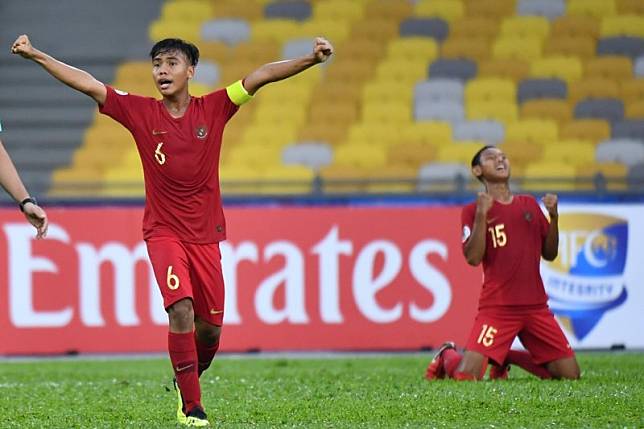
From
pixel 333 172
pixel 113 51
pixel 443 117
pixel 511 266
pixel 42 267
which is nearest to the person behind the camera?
pixel 511 266

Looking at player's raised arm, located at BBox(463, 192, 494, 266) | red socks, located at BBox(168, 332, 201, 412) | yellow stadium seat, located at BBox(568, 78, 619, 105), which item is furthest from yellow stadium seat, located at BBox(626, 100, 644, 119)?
red socks, located at BBox(168, 332, 201, 412)

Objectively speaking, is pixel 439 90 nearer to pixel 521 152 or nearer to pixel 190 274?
pixel 521 152

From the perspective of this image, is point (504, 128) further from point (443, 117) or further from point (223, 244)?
point (223, 244)

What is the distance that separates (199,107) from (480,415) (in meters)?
2.37

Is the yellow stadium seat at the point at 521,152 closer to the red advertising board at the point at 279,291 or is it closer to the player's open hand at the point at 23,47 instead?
the red advertising board at the point at 279,291

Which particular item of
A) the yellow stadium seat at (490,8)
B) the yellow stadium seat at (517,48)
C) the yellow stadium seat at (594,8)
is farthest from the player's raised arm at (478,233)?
the yellow stadium seat at (490,8)

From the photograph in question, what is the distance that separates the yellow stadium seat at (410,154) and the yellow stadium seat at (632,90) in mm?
2756

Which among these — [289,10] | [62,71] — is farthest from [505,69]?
[62,71]

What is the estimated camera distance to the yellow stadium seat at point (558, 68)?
19703mm

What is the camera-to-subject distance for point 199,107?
8.05 meters

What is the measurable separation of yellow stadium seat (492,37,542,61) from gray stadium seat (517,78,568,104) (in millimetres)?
554

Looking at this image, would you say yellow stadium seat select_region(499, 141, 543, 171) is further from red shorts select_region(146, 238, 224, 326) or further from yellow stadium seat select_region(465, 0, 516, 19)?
red shorts select_region(146, 238, 224, 326)

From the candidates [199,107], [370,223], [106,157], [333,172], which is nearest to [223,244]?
[370,223]

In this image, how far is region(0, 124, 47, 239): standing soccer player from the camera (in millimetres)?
6785
